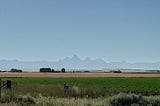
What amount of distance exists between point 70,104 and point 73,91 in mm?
12770

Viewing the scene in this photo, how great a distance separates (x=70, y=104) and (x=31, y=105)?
3114mm

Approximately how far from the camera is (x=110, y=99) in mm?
30281

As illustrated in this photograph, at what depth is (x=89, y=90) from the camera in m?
39.2

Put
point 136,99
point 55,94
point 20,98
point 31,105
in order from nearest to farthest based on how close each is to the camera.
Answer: point 31,105, point 20,98, point 136,99, point 55,94

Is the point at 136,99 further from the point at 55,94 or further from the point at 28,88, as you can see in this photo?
the point at 28,88

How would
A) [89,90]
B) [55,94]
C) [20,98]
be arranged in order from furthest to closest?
1. [89,90]
2. [55,94]
3. [20,98]

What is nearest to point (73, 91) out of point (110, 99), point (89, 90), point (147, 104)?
point (89, 90)

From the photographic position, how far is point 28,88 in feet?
127

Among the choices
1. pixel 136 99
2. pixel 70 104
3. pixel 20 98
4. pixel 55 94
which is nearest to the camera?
pixel 70 104

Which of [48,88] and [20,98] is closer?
[20,98]

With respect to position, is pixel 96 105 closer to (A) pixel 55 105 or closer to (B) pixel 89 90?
(A) pixel 55 105

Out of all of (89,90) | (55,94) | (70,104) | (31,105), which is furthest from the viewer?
(89,90)

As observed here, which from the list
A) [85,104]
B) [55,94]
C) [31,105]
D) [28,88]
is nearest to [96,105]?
[85,104]

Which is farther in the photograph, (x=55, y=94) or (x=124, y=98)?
(x=55, y=94)
